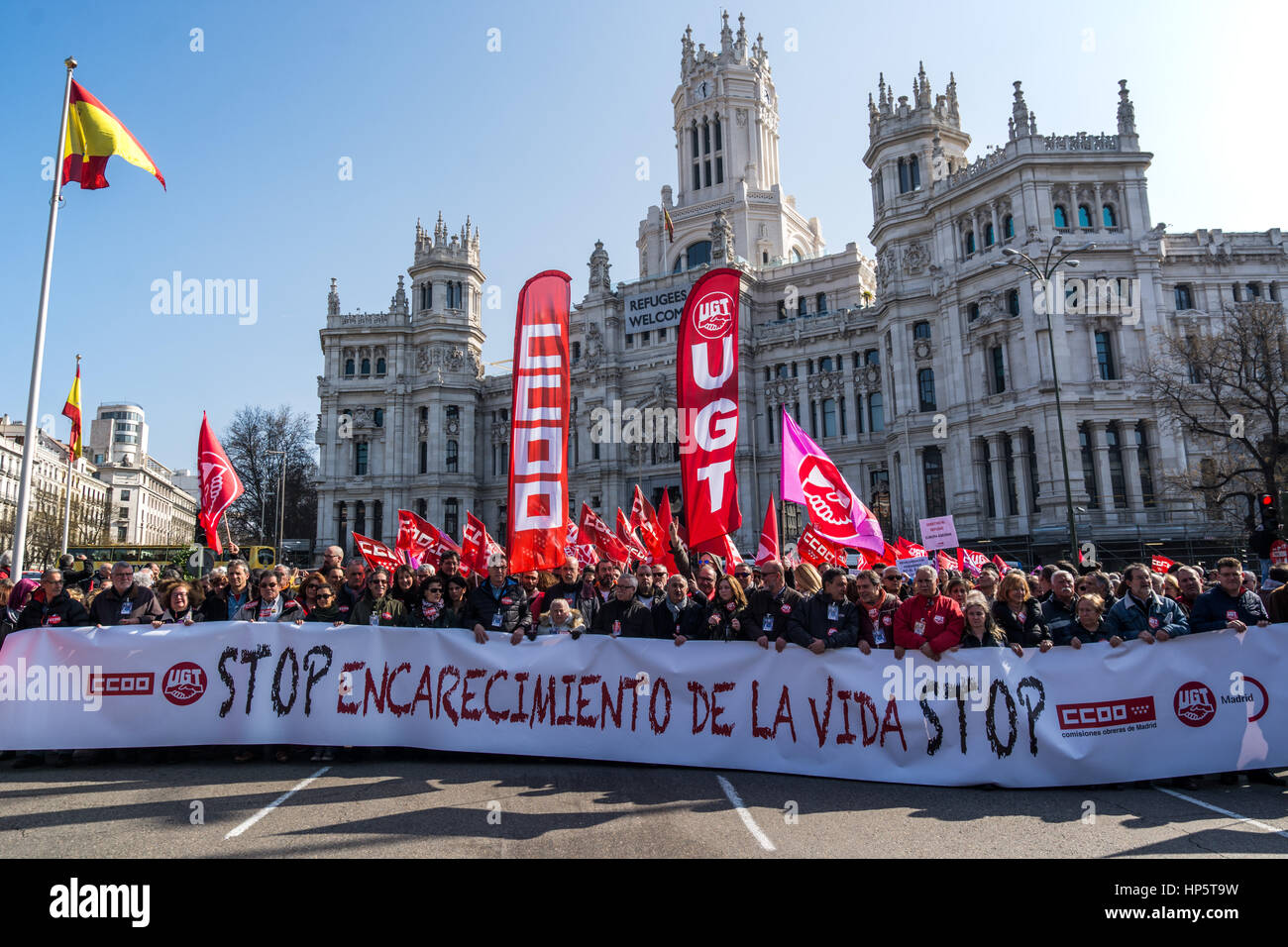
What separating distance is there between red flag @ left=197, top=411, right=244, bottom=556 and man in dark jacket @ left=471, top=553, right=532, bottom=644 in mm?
8979

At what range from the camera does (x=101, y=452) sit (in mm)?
123688

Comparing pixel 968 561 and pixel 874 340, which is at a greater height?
pixel 874 340

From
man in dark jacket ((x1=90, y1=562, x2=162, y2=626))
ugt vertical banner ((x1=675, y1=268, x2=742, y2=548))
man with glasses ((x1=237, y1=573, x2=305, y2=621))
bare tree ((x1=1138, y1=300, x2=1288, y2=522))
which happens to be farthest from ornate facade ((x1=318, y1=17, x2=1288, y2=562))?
man in dark jacket ((x1=90, y1=562, x2=162, y2=626))

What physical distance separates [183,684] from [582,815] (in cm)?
518

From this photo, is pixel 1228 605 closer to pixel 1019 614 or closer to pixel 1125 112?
pixel 1019 614

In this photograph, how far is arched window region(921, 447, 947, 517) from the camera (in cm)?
4497

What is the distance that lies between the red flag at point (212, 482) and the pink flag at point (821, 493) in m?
11.4

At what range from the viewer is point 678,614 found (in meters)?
9.23

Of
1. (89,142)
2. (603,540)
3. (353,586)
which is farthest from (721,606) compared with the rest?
(89,142)

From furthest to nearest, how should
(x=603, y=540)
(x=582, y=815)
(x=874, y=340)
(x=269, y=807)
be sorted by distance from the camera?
(x=874, y=340) → (x=603, y=540) → (x=269, y=807) → (x=582, y=815)

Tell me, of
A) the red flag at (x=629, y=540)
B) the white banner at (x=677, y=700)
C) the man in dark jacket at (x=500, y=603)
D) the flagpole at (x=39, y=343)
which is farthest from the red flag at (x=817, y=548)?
the flagpole at (x=39, y=343)
